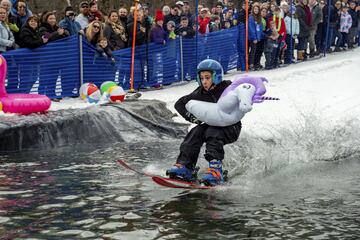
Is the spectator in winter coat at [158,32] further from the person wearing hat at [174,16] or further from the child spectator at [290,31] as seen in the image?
the child spectator at [290,31]

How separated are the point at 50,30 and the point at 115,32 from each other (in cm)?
170

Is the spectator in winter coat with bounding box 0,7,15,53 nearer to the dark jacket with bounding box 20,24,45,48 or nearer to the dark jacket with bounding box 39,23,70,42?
the dark jacket with bounding box 20,24,45,48

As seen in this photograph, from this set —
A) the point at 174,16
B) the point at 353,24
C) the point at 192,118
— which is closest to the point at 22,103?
the point at 192,118

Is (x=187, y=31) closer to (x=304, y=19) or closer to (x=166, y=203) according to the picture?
(x=304, y=19)

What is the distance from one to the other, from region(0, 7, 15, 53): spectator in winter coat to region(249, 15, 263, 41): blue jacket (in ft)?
24.3

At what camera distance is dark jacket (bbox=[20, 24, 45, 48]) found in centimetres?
1252

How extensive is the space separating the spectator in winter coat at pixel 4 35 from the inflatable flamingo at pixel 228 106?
566cm

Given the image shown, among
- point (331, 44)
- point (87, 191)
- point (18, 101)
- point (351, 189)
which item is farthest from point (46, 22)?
point (331, 44)

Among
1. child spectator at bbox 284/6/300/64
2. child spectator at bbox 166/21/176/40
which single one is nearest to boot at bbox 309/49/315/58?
child spectator at bbox 284/6/300/64

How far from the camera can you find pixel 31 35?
12656 mm

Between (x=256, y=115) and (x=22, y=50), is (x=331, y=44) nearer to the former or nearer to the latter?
(x=256, y=115)

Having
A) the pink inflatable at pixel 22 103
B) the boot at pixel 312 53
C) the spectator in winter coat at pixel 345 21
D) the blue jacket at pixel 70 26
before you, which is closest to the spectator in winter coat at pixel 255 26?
the boot at pixel 312 53

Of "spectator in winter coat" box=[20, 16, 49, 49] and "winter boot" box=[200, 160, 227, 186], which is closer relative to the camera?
"winter boot" box=[200, 160, 227, 186]

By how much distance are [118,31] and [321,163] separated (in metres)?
7.28
